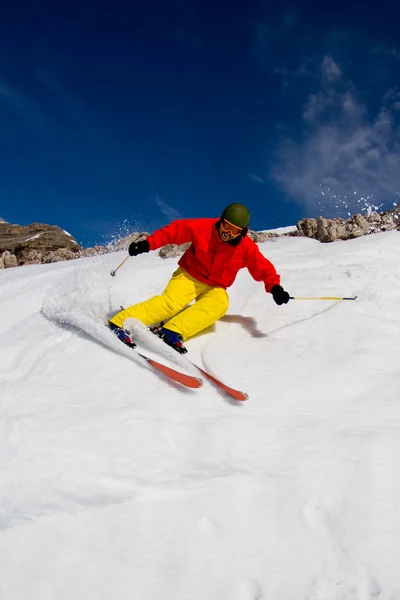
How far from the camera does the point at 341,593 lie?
187 cm

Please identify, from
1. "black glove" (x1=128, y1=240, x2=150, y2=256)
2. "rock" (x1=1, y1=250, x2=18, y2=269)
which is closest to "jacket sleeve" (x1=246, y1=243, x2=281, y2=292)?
"black glove" (x1=128, y1=240, x2=150, y2=256)

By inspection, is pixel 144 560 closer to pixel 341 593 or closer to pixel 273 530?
A: pixel 273 530

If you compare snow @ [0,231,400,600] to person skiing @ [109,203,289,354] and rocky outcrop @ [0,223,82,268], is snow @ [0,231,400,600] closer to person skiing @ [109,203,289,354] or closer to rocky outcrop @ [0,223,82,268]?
person skiing @ [109,203,289,354]

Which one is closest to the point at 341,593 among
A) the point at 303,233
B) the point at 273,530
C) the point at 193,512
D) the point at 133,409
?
the point at 273,530

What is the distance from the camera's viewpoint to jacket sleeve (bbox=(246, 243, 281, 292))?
4.47 metres

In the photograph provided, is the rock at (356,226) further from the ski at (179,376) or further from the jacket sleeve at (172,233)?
the ski at (179,376)

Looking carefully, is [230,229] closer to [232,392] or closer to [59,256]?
[232,392]

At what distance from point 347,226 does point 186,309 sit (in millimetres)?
6832

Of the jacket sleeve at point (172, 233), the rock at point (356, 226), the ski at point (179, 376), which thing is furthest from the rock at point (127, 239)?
the ski at point (179, 376)

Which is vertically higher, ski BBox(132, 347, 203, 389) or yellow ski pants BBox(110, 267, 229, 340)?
yellow ski pants BBox(110, 267, 229, 340)

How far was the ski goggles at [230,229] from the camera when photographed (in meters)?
4.14

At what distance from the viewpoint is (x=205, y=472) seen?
2.42 metres

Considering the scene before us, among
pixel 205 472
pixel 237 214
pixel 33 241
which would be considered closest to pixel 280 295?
pixel 237 214

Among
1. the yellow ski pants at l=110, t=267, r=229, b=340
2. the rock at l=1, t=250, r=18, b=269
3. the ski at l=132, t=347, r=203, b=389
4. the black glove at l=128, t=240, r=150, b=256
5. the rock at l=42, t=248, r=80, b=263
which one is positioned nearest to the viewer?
the ski at l=132, t=347, r=203, b=389
